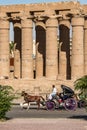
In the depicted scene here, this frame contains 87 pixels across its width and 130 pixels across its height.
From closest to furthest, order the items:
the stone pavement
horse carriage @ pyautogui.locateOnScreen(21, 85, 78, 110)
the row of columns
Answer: the stone pavement, horse carriage @ pyautogui.locateOnScreen(21, 85, 78, 110), the row of columns

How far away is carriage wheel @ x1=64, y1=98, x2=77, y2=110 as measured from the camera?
34.9 meters

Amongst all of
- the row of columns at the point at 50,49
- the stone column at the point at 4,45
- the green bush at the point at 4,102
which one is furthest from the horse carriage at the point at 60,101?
the stone column at the point at 4,45

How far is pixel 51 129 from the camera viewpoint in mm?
22469

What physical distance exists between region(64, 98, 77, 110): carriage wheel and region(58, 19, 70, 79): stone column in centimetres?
2146

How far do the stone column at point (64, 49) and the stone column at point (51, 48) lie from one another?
3.37 m

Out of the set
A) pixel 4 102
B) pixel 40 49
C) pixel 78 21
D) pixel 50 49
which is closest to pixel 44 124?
pixel 4 102

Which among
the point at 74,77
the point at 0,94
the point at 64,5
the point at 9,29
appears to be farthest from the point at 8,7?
the point at 0,94

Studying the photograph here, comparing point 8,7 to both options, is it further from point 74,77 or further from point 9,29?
point 74,77

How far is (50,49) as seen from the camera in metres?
53.0

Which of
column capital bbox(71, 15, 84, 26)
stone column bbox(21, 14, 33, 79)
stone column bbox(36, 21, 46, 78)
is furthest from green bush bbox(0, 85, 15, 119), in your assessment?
stone column bbox(36, 21, 46, 78)

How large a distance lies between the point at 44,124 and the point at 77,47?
1100 inches

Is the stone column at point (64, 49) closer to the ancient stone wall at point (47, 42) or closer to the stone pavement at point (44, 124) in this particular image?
the ancient stone wall at point (47, 42)

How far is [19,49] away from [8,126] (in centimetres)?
3624

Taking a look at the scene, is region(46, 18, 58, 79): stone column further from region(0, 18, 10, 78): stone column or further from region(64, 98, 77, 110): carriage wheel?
region(64, 98, 77, 110): carriage wheel
